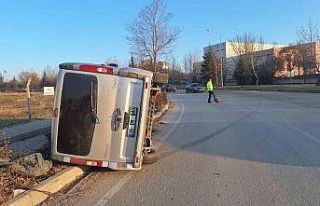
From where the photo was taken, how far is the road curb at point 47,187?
598cm

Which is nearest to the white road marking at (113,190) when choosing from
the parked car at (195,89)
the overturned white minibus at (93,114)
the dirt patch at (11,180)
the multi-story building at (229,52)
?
the overturned white minibus at (93,114)

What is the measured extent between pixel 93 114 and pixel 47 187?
1.47m

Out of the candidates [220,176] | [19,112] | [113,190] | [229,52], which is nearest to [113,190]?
[113,190]

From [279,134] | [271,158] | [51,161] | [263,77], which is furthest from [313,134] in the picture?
[263,77]

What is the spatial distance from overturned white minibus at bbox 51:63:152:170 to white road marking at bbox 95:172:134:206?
0.23m

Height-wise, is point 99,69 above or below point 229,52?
below

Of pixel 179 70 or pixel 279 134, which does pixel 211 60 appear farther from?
pixel 279 134

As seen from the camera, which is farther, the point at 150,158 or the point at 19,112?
the point at 19,112

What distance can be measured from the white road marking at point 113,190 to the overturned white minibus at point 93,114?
234mm

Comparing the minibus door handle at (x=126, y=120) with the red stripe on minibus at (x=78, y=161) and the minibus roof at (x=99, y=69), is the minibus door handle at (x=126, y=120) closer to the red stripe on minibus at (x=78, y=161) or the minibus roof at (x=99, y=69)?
the minibus roof at (x=99, y=69)

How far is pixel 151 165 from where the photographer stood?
29.3 ft

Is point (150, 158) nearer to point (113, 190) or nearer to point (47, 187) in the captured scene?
point (113, 190)

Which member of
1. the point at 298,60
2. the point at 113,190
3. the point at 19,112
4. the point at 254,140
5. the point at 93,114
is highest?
the point at 298,60

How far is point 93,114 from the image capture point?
767 centimetres
